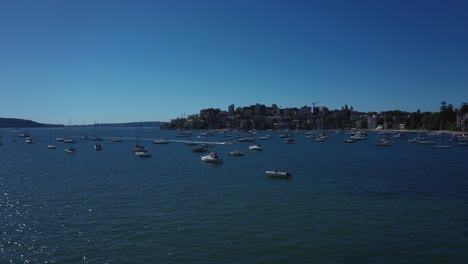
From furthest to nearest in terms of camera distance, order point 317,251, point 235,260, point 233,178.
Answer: point 233,178
point 317,251
point 235,260

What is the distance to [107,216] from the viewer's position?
93.5 ft

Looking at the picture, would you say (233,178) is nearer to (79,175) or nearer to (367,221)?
(79,175)

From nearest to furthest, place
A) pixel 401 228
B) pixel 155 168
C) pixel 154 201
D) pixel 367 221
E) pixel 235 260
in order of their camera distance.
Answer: pixel 235 260
pixel 401 228
pixel 367 221
pixel 154 201
pixel 155 168

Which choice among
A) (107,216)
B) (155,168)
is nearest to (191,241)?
(107,216)

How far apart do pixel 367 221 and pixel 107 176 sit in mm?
35680

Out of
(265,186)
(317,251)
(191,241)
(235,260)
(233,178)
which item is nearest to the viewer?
(235,260)

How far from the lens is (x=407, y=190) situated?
40.2 m

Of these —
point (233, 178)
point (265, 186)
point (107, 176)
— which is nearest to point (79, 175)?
point (107, 176)

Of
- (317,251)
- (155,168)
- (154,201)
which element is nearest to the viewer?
(317,251)

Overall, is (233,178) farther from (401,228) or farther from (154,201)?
(401,228)

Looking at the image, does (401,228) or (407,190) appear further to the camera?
(407,190)

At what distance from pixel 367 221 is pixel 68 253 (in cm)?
1934

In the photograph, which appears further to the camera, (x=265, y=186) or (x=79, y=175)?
(x=79, y=175)

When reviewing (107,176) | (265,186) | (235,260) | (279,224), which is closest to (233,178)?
(265,186)
